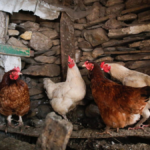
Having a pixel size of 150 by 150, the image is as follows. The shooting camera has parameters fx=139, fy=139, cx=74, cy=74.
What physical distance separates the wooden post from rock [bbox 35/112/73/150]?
1969 millimetres

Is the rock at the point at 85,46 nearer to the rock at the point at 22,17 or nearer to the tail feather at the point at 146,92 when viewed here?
the rock at the point at 22,17

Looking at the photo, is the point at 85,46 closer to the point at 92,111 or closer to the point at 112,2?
the point at 112,2

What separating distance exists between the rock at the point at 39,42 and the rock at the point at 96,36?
81cm

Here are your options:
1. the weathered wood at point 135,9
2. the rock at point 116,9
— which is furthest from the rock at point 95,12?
the weathered wood at point 135,9

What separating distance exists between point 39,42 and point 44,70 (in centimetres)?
59

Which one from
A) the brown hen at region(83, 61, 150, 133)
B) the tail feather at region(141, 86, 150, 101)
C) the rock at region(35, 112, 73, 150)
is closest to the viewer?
the rock at region(35, 112, 73, 150)

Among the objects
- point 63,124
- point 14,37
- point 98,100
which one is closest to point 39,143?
point 63,124

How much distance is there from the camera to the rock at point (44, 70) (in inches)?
106

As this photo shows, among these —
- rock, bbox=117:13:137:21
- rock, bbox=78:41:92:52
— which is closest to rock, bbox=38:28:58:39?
rock, bbox=78:41:92:52

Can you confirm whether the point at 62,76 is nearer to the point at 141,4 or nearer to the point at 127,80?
the point at 127,80

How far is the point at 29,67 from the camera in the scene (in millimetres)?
2805

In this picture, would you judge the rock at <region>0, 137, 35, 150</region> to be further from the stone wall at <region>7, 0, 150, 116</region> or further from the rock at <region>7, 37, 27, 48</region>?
the rock at <region>7, 37, 27, 48</region>

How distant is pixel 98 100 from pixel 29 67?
1599 millimetres

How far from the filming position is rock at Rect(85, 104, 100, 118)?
99.2 inches
